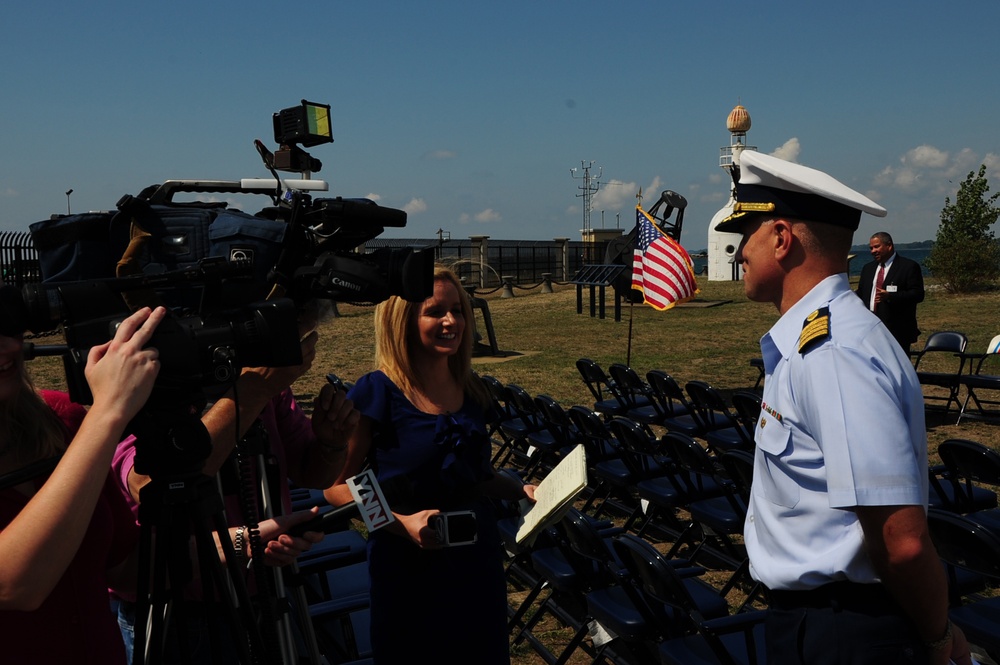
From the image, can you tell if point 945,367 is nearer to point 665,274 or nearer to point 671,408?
point 665,274

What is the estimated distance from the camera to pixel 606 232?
147 ft

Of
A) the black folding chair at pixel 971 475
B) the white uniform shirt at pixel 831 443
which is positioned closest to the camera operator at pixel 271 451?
the white uniform shirt at pixel 831 443

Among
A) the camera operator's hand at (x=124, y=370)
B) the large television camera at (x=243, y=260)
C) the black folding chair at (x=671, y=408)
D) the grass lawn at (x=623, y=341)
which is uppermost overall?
the large television camera at (x=243, y=260)

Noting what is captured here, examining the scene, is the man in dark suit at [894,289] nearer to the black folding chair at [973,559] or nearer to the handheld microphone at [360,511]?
the black folding chair at [973,559]

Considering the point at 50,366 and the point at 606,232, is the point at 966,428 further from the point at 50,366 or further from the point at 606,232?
the point at 606,232

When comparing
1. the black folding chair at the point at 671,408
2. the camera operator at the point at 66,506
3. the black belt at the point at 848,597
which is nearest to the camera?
the camera operator at the point at 66,506

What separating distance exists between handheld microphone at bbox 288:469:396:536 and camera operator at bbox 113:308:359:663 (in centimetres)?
2

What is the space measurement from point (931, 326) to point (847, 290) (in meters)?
19.6

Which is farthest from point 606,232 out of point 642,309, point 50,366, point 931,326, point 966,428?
point 966,428

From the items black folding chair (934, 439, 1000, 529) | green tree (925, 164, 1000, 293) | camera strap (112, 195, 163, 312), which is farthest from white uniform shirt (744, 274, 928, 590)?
green tree (925, 164, 1000, 293)

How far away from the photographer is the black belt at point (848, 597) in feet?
6.35

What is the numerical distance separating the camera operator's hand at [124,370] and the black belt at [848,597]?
1.53 m

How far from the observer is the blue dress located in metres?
2.69

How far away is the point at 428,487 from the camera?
278 cm
